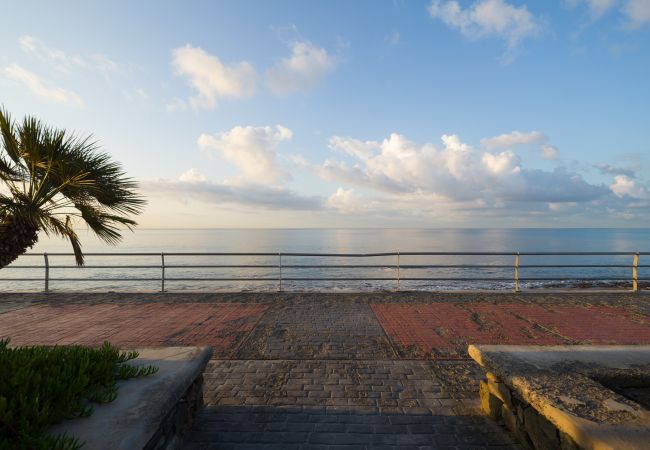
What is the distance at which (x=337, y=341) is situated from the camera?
4727 mm

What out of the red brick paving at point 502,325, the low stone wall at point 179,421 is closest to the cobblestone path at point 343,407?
the low stone wall at point 179,421

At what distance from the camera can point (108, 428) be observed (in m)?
1.72

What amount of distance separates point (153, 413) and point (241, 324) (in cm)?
377

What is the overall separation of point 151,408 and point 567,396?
9.22ft

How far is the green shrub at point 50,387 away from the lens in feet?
4.85

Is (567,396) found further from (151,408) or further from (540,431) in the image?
(151,408)

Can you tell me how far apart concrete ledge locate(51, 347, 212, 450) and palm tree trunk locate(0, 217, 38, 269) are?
1514mm

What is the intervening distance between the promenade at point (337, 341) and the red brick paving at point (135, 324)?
1.2 inches

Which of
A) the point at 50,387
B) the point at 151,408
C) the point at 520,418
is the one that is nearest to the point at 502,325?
the point at 520,418

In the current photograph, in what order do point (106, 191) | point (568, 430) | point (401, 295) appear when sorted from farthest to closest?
point (401, 295) < point (106, 191) < point (568, 430)

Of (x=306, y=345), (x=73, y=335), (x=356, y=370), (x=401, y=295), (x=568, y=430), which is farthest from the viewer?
(x=401, y=295)

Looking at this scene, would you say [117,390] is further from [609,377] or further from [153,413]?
[609,377]

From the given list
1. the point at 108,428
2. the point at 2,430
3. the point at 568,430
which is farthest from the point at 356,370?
the point at 2,430

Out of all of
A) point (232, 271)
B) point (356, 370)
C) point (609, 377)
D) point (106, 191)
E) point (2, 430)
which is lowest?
point (232, 271)
